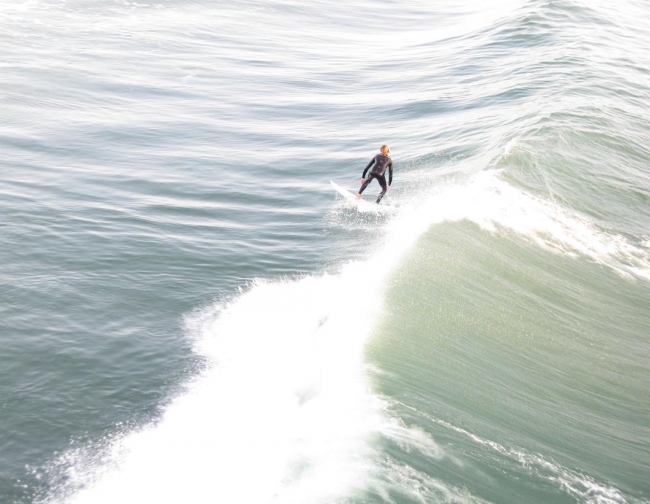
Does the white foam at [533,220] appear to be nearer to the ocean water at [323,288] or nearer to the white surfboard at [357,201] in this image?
the ocean water at [323,288]

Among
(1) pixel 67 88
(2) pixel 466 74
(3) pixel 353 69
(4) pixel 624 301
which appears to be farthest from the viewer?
(3) pixel 353 69

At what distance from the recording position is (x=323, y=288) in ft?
52.6

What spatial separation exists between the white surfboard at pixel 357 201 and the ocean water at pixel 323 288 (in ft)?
0.69

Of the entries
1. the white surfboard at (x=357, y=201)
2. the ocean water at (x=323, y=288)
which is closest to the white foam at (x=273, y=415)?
the ocean water at (x=323, y=288)

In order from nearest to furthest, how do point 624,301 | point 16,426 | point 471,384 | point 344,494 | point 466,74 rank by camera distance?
1. point 344,494
2. point 16,426
3. point 471,384
4. point 624,301
5. point 466,74

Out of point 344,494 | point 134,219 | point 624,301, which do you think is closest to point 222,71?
point 134,219

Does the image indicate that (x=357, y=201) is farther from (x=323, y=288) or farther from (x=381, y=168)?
(x=323, y=288)

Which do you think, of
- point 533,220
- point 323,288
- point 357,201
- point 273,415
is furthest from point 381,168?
point 273,415

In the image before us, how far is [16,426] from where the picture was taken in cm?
1099

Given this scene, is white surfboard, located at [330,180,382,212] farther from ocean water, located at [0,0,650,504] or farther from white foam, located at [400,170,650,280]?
white foam, located at [400,170,650,280]

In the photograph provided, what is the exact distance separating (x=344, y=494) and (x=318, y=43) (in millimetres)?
37655

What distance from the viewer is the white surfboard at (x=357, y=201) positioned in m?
20.8

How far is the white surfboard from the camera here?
2084 cm

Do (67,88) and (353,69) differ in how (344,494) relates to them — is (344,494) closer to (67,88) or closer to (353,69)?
(67,88)
